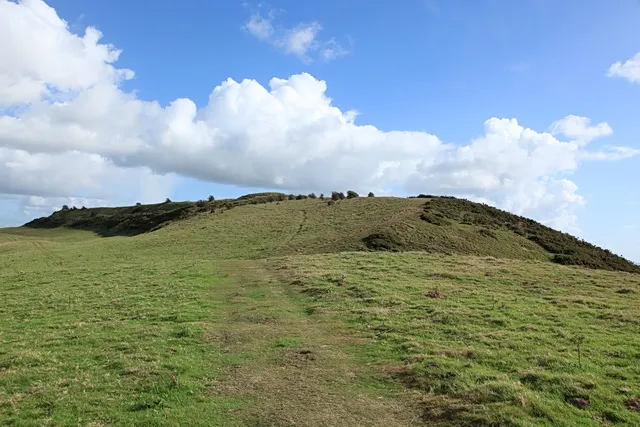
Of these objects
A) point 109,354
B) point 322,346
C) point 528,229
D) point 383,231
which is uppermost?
point 528,229

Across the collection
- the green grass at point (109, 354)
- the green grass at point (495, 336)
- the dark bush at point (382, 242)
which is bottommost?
the green grass at point (109, 354)

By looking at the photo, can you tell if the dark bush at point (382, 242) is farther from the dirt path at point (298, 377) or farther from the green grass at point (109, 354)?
the dirt path at point (298, 377)

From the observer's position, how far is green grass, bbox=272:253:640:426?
28.8 ft

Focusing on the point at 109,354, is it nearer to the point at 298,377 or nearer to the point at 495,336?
the point at 298,377

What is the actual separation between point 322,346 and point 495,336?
5.45 metres

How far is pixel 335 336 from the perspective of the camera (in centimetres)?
1420

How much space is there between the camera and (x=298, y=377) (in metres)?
10.4

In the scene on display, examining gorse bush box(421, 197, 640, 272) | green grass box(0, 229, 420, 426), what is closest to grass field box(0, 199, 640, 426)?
green grass box(0, 229, 420, 426)

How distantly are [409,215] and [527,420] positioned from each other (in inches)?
1786

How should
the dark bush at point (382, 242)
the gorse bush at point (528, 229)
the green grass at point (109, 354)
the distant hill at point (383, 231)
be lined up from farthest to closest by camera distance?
the gorse bush at point (528, 229) → the distant hill at point (383, 231) → the dark bush at point (382, 242) → the green grass at point (109, 354)

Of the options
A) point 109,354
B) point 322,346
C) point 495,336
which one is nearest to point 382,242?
point 495,336

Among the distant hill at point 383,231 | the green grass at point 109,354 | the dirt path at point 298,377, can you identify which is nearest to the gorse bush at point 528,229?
the distant hill at point 383,231

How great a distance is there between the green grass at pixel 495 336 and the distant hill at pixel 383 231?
14999mm

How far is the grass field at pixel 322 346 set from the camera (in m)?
8.68
